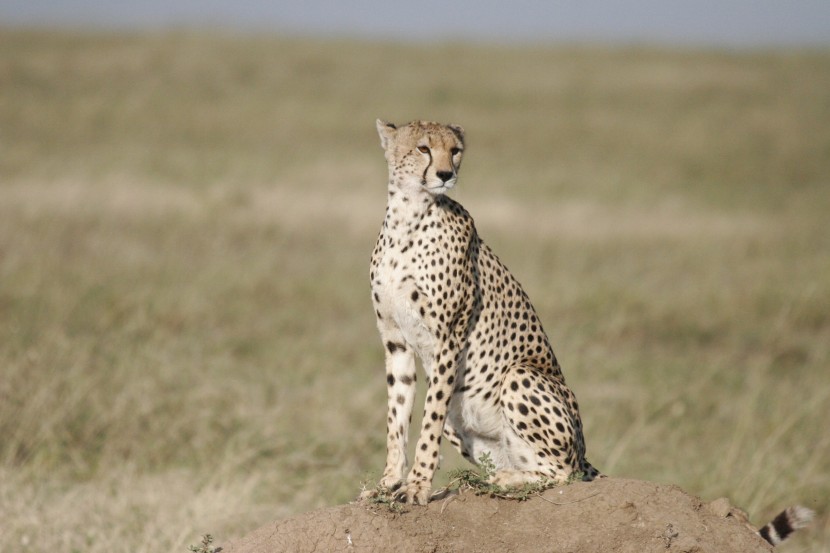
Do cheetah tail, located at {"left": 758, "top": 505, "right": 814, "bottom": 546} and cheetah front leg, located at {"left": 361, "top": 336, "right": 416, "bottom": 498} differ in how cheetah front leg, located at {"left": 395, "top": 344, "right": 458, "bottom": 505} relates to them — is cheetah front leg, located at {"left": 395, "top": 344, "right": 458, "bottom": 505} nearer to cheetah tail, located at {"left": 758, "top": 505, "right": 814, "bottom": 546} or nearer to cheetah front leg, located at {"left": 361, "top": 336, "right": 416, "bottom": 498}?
cheetah front leg, located at {"left": 361, "top": 336, "right": 416, "bottom": 498}

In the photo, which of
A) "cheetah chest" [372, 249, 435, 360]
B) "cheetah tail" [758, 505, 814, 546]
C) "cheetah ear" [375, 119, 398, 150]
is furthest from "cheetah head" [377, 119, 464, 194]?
"cheetah tail" [758, 505, 814, 546]

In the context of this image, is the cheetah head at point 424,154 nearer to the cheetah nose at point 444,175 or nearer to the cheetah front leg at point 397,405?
the cheetah nose at point 444,175

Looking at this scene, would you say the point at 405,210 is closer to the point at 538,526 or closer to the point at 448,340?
the point at 448,340

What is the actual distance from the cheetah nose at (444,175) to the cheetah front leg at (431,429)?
0.56 meters

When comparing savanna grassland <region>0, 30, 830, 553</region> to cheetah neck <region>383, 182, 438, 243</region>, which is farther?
savanna grassland <region>0, 30, 830, 553</region>

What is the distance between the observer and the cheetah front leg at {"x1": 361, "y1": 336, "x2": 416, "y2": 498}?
342 cm

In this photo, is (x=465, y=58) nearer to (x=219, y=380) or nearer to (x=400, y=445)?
(x=219, y=380)

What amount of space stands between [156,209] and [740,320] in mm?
6477

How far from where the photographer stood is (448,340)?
3.44 meters

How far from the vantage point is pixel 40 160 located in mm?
14477

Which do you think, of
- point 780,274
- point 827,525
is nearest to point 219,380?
point 827,525

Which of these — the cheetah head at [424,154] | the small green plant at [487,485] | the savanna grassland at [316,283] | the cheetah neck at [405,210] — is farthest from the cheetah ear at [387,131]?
the savanna grassland at [316,283]

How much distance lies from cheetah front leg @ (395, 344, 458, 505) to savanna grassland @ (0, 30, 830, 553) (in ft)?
1.62

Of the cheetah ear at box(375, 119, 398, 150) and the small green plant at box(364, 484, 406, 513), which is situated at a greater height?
the cheetah ear at box(375, 119, 398, 150)
